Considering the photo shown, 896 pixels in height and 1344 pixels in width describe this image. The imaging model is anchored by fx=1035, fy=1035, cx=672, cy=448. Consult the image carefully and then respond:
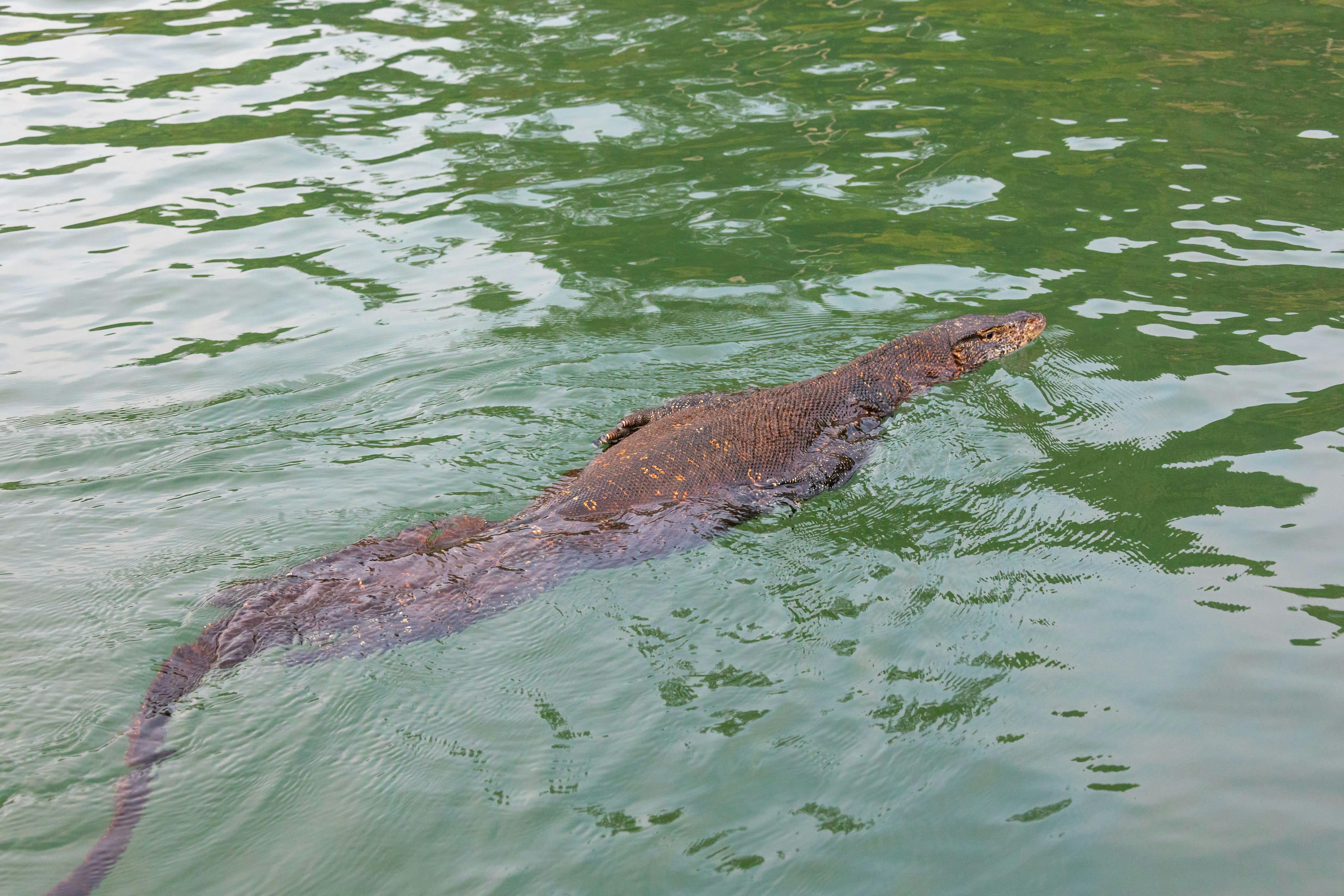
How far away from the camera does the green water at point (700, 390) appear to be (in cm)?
484

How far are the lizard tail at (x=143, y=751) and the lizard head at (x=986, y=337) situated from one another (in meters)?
5.96

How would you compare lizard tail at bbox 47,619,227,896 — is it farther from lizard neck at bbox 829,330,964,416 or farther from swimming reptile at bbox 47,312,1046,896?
lizard neck at bbox 829,330,964,416

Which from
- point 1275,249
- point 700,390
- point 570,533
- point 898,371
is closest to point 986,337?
point 898,371

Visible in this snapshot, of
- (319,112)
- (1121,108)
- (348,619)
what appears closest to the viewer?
(348,619)

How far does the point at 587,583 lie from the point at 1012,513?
2876mm

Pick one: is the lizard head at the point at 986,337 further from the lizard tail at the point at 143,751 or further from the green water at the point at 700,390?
the lizard tail at the point at 143,751

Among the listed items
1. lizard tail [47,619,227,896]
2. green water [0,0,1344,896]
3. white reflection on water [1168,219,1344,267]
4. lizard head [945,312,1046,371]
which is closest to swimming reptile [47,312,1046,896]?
lizard tail [47,619,227,896]

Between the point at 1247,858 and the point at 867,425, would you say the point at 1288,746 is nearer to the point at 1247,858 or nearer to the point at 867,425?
the point at 1247,858

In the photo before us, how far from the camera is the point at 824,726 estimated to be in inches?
207

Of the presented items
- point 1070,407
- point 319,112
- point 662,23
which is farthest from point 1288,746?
point 662,23

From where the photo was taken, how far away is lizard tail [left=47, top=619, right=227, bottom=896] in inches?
180

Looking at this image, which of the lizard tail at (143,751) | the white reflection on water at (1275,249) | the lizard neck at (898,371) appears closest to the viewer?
the lizard tail at (143,751)

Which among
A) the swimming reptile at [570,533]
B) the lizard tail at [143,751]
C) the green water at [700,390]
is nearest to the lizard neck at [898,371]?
the swimming reptile at [570,533]

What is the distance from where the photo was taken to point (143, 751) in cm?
510
